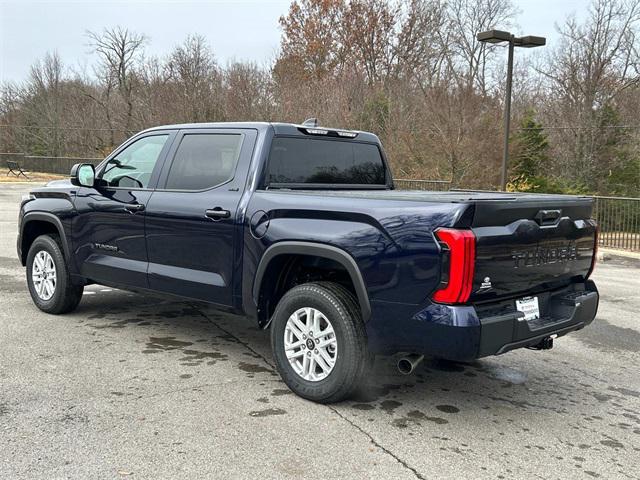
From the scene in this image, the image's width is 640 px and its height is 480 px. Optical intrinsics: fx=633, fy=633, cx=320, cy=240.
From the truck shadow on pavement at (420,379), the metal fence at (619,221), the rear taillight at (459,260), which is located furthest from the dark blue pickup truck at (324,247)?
the metal fence at (619,221)

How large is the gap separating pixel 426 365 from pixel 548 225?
1732mm

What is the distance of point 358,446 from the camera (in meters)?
3.51

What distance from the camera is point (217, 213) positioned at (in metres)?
4.66

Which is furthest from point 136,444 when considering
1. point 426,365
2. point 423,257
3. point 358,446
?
point 426,365

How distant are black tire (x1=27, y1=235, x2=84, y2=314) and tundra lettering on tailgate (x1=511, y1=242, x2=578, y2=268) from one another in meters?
4.32

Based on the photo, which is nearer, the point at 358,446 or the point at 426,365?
the point at 358,446

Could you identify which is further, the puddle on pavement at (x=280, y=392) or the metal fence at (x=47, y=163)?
the metal fence at (x=47, y=163)

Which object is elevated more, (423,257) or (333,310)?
(423,257)

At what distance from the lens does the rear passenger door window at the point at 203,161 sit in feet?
16.0

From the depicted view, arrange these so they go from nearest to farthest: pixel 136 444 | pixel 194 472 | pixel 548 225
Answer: pixel 194 472
pixel 136 444
pixel 548 225

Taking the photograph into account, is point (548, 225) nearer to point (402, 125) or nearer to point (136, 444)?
point (136, 444)

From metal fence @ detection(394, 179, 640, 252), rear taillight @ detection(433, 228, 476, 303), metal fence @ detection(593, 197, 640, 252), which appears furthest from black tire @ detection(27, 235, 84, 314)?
metal fence @ detection(593, 197, 640, 252)

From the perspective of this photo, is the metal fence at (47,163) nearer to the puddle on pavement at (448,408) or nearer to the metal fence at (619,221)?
the metal fence at (619,221)

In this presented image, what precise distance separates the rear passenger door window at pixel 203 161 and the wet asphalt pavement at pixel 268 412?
1.40 m
